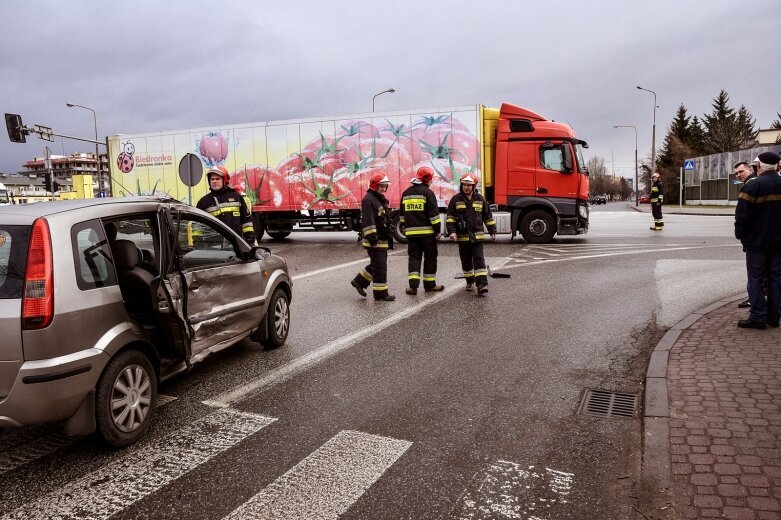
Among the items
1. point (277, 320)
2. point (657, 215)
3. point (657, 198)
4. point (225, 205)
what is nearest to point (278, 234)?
point (225, 205)

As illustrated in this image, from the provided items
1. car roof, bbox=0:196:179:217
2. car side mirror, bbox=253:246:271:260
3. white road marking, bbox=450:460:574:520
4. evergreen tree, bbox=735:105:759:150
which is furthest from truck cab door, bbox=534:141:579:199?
evergreen tree, bbox=735:105:759:150

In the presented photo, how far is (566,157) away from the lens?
1580 cm

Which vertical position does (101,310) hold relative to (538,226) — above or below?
above

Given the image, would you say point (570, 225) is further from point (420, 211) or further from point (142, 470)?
point (142, 470)

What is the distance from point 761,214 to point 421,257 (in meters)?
4.63

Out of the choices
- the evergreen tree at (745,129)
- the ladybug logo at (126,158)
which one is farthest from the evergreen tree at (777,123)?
the ladybug logo at (126,158)

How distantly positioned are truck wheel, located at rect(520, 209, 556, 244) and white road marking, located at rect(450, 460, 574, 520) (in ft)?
43.6

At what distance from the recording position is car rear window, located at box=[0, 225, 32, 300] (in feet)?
10.8

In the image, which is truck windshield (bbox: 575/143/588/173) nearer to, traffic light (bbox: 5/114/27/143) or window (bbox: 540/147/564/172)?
window (bbox: 540/147/564/172)

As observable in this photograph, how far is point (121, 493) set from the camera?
3117mm

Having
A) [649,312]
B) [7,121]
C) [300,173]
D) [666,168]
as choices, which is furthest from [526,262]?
[666,168]

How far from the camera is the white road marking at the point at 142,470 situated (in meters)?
2.96

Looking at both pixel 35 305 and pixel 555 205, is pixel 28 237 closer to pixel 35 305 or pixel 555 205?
pixel 35 305

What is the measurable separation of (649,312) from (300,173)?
1200 cm
